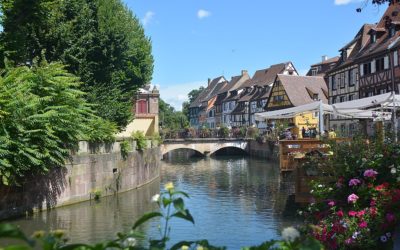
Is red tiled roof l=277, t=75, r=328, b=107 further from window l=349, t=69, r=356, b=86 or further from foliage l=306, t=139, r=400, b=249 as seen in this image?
foliage l=306, t=139, r=400, b=249

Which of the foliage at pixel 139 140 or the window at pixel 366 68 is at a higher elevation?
the window at pixel 366 68

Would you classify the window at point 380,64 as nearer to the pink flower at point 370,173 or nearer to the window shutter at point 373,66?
the window shutter at point 373,66

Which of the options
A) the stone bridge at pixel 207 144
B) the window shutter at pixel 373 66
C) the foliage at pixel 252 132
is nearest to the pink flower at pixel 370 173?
the window shutter at pixel 373 66

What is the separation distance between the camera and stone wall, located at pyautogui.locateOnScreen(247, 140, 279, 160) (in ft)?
155

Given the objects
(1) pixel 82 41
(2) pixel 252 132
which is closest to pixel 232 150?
(2) pixel 252 132

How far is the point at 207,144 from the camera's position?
5738cm

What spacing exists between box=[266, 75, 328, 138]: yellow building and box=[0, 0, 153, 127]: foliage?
33.0 metres

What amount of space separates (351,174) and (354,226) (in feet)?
4.69

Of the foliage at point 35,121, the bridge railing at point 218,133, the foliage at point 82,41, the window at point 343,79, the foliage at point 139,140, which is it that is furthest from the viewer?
the bridge railing at point 218,133

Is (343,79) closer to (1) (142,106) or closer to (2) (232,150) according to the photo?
(2) (232,150)

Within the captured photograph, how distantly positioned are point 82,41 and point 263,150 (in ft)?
105

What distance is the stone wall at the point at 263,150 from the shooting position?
47.4m

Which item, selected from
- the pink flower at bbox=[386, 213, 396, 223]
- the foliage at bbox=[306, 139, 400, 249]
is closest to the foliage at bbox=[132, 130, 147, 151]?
the foliage at bbox=[306, 139, 400, 249]

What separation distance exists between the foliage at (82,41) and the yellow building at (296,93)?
33046mm
